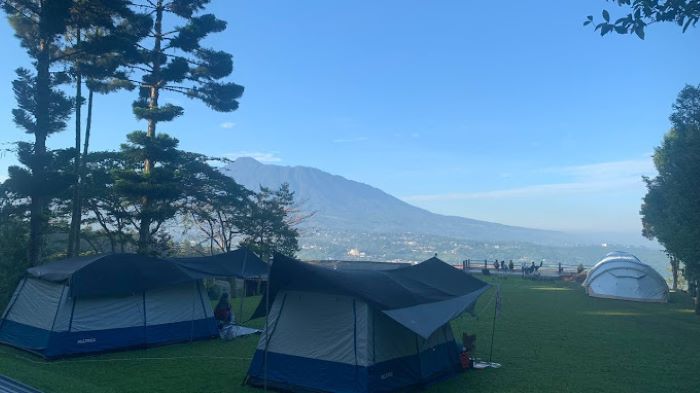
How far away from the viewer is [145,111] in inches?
830

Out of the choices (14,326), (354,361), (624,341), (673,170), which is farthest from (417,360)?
(673,170)

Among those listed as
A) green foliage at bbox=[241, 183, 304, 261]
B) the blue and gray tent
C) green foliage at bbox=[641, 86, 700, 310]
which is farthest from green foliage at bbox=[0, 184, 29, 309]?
green foliage at bbox=[641, 86, 700, 310]

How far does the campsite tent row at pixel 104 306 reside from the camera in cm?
1080

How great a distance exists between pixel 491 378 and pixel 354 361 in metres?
3.03

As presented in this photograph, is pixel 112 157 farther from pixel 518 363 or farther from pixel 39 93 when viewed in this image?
pixel 518 363

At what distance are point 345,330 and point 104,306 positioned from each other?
5.86 m

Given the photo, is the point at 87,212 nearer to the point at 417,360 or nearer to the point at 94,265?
the point at 94,265

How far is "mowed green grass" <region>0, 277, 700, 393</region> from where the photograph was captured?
905 cm

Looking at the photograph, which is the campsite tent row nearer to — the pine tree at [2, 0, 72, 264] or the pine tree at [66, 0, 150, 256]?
the pine tree at [2, 0, 72, 264]

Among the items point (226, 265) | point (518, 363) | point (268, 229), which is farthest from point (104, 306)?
point (268, 229)

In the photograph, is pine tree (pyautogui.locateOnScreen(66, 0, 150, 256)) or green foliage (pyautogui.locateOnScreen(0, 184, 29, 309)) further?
pine tree (pyautogui.locateOnScreen(66, 0, 150, 256))

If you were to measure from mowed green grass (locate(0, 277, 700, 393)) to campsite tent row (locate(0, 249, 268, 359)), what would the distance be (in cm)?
39

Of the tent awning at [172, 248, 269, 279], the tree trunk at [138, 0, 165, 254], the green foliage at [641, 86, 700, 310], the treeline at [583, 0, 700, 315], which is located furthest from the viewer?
the tree trunk at [138, 0, 165, 254]

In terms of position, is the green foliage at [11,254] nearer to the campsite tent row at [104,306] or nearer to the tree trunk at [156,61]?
the campsite tent row at [104,306]
